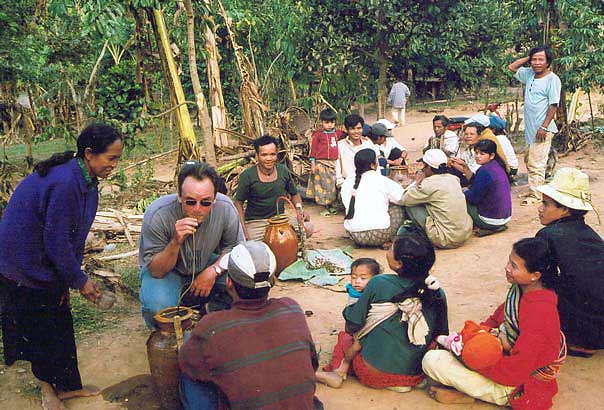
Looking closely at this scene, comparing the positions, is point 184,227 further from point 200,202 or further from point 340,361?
point 340,361

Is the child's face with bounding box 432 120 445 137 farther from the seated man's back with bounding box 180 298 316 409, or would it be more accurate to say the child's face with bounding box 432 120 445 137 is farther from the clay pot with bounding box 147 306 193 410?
the seated man's back with bounding box 180 298 316 409

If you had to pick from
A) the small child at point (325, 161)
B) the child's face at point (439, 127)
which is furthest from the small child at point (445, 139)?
the small child at point (325, 161)

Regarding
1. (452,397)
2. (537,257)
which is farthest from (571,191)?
(452,397)

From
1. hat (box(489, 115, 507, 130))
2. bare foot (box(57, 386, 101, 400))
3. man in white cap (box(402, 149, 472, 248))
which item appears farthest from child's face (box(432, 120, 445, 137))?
bare foot (box(57, 386, 101, 400))

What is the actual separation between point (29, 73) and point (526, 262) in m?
6.53

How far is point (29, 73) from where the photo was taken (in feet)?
23.2

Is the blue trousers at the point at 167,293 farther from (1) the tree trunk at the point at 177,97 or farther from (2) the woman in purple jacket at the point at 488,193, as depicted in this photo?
(2) the woman in purple jacket at the point at 488,193

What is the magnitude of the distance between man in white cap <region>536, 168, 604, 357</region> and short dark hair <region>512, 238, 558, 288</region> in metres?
0.48

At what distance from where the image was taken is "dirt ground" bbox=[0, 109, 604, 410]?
329cm

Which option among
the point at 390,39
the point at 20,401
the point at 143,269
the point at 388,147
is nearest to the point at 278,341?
the point at 143,269

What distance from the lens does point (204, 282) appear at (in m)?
3.44

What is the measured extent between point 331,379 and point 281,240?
1.90 meters

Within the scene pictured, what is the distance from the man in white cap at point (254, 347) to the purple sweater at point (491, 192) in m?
3.96

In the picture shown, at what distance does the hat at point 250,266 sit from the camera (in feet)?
7.76
